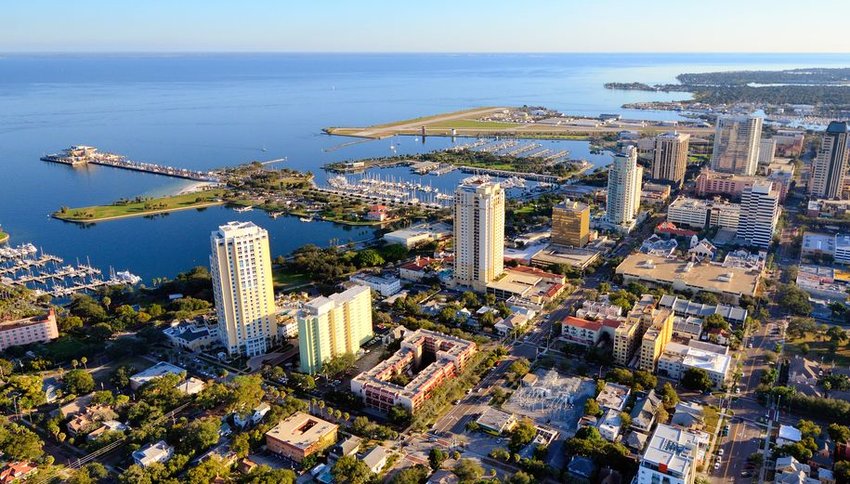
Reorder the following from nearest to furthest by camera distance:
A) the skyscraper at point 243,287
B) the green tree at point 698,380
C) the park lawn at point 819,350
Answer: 1. the green tree at point 698,380
2. the skyscraper at point 243,287
3. the park lawn at point 819,350

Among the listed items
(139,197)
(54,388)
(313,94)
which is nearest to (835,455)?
(54,388)

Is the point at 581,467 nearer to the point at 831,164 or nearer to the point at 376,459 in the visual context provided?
the point at 376,459

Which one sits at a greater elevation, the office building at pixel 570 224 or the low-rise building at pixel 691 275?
the office building at pixel 570 224

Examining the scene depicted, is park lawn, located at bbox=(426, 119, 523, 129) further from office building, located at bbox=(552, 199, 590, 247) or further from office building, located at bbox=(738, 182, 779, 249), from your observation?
office building, located at bbox=(738, 182, 779, 249)

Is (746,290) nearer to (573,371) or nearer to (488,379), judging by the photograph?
(573,371)

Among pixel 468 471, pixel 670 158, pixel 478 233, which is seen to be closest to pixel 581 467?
pixel 468 471

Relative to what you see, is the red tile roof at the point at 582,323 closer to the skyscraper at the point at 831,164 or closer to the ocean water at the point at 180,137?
the ocean water at the point at 180,137

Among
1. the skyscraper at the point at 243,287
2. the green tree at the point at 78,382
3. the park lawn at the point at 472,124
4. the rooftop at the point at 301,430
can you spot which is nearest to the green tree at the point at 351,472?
the rooftop at the point at 301,430
